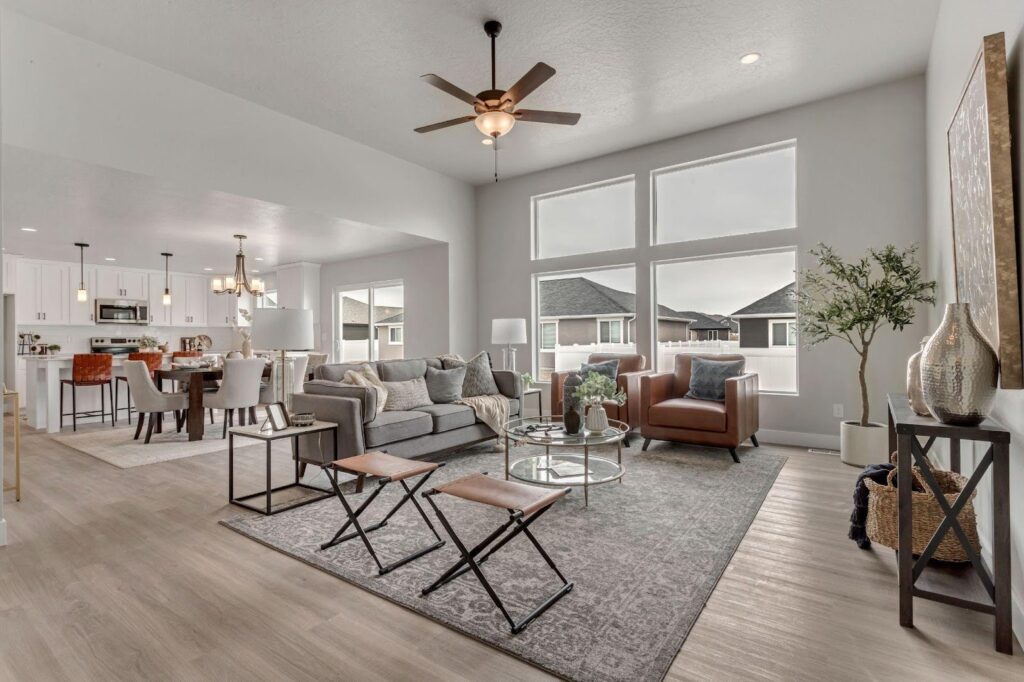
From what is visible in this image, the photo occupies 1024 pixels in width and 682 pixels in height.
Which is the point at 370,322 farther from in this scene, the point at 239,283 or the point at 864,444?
the point at 864,444

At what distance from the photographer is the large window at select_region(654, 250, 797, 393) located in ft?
16.7

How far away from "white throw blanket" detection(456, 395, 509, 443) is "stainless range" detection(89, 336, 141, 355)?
7.90 meters

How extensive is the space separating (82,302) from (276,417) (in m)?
7.68

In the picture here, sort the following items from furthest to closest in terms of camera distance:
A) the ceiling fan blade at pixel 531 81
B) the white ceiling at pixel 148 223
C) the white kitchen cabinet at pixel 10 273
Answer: the white kitchen cabinet at pixel 10 273 → the white ceiling at pixel 148 223 → the ceiling fan blade at pixel 531 81

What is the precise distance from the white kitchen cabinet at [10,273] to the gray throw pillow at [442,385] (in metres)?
7.31

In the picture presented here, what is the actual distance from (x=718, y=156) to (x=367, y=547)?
5.12 metres

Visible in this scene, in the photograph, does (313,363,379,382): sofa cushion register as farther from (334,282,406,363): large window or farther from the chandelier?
(334,282,406,363): large window

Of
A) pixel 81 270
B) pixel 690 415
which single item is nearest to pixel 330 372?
pixel 690 415

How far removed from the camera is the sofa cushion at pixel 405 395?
13.9 feet

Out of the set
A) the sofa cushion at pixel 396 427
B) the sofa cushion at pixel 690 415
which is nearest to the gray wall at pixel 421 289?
the sofa cushion at pixel 396 427

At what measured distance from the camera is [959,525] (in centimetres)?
182

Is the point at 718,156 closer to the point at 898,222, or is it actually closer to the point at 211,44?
the point at 898,222

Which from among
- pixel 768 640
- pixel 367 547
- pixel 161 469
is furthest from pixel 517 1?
pixel 161 469

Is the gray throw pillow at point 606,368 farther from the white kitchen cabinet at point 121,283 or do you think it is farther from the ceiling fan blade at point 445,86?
the white kitchen cabinet at point 121,283
